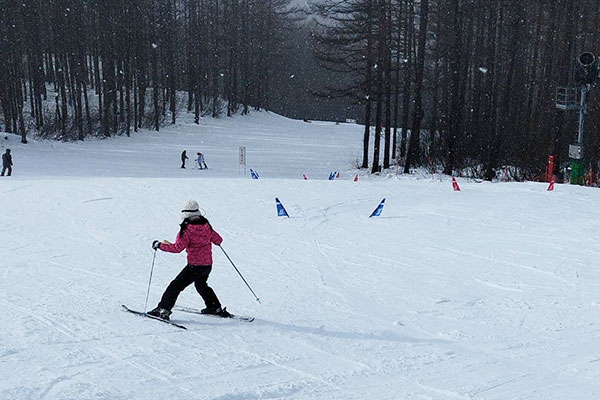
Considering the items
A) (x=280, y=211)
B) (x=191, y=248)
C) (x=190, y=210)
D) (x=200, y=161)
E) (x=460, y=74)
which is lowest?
(x=280, y=211)

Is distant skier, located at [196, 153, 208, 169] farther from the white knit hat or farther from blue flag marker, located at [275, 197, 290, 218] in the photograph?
the white knit hat

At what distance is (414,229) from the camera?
14.2m

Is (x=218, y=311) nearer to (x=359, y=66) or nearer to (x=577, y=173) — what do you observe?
(x=577, y=173)

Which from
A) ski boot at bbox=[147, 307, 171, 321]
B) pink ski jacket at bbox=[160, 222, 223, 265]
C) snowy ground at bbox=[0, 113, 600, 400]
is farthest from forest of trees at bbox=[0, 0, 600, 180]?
ski boot at bbox=[147, 307, 171, 321]

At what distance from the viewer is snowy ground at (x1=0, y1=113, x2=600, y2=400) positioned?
5.81 m

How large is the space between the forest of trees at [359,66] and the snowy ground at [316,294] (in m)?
8.89

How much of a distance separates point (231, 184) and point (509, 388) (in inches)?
634

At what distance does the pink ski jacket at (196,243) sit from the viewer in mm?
7426

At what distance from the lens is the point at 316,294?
9281mm

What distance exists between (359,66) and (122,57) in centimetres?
2039

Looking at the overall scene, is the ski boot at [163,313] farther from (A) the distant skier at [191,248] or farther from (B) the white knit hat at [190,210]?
(B) the white knit hat at [190,210]

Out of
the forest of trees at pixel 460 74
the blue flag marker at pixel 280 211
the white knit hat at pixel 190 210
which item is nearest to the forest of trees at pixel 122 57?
the forest of trees at pixel 460 74

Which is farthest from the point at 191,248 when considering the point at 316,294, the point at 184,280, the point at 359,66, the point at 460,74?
the point at 359,66

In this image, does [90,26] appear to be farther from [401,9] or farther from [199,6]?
[401,9]
